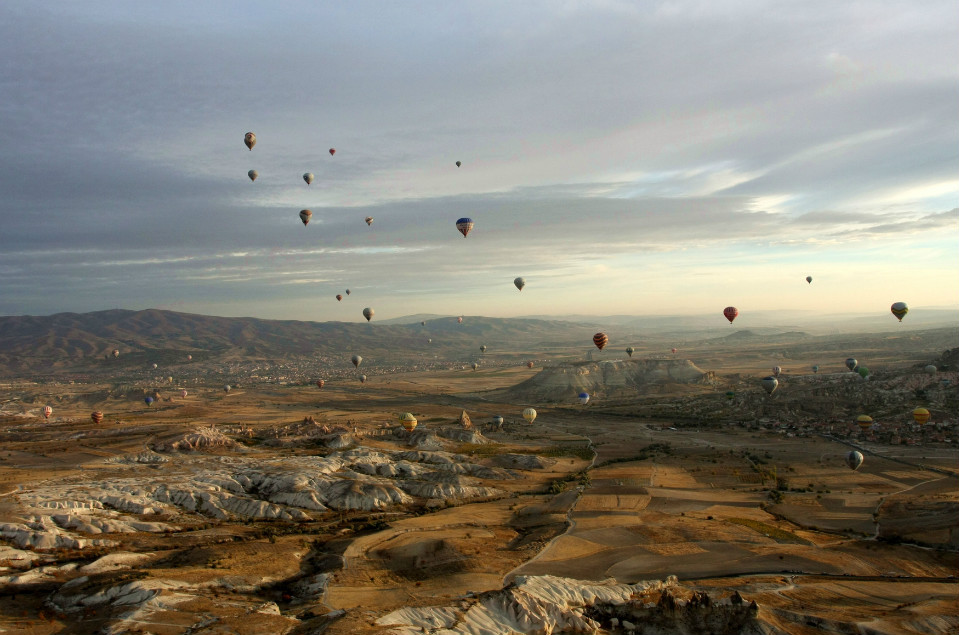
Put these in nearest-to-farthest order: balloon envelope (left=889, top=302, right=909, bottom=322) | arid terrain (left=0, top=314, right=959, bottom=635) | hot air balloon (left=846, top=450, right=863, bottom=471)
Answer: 1. arid terrain (left=0, top=314, right=959, bottom=635)
2. hot air balloon (left=846, top=450, right=863, bottom=471)
3. balloon envelope (left=889, top=302, right=909, bottom=322)

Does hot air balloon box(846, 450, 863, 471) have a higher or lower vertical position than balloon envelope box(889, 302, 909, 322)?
lower

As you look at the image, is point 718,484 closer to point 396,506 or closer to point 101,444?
point 396,506

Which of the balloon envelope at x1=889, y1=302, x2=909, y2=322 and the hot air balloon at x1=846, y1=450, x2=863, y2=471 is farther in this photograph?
the balloon envelope at x1=889, y1=302, x2=909, y2=322

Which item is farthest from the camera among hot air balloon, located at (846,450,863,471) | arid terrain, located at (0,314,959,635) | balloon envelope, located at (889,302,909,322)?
A: balloon envelope, located at (889,302,909,322)

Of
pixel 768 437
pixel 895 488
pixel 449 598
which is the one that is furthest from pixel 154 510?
pixel 768 437

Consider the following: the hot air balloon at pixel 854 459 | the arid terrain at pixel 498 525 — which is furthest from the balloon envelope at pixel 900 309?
the hot air balloon at pixel 854 459

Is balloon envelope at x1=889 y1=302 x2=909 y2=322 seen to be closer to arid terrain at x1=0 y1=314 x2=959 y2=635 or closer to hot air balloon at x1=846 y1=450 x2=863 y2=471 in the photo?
arid terrain at x1=0 y1=314 x2=959 y2=635

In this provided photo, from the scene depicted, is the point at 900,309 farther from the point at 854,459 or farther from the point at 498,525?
the point at 498,525

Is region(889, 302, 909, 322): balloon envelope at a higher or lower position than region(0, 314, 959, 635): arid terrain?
higher

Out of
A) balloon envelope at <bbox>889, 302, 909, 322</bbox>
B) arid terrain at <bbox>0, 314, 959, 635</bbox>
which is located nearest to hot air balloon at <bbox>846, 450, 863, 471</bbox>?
arid terrain at <bbox>0, 314, 959, 635</bbox>
